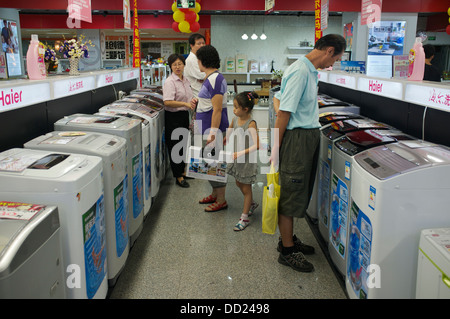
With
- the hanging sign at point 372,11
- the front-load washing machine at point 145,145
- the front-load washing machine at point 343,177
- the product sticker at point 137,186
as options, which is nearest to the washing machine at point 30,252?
the product sticker at point 137,186

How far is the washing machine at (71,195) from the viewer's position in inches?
74.6

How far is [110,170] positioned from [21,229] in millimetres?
969

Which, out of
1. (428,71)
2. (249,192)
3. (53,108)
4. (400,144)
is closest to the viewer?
(400,144)

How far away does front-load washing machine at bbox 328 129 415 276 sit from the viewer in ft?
8.51

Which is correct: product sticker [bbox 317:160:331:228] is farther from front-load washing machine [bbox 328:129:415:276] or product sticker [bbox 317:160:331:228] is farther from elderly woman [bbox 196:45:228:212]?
elderly woman [bbox 196:45:228:212]

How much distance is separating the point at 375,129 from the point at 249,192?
51.6 inches

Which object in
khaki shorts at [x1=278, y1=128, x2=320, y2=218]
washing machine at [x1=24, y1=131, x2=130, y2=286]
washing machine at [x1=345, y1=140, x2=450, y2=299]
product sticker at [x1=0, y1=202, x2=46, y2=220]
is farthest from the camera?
khaki shorts at [x1=278, y1=128, x2=320, y2=218]

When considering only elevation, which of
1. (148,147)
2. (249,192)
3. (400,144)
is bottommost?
(249,192)

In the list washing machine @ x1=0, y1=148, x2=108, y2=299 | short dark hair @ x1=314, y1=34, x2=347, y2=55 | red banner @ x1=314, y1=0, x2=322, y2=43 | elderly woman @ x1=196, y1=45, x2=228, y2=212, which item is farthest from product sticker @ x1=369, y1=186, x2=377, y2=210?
red banner @ x1=314, y1=0, x2=322, y2=43

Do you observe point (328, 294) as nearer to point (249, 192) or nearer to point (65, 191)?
point (249, 192)

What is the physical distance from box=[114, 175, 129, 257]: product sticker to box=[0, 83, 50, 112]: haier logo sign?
0.76 metres

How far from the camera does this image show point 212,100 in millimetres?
3758
